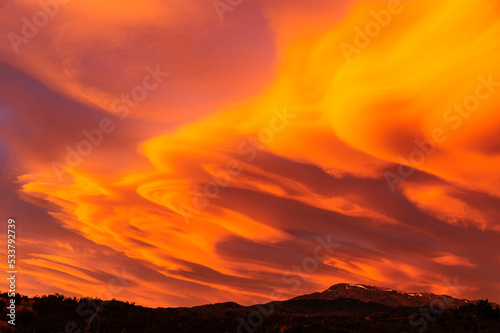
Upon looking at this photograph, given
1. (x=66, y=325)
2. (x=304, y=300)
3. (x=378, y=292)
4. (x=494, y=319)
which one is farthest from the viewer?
(x=378, y=292)

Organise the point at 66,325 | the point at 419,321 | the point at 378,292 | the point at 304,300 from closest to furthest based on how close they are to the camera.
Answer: the point at 419,321 < the point at 66,325 < the point at 304,300 < the point at 378,292

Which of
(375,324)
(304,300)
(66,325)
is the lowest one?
(66,325)

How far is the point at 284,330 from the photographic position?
102ft

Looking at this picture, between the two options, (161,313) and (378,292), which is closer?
(161,313)

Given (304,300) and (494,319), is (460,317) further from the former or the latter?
(304,300)

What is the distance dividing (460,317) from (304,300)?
56.8 metres

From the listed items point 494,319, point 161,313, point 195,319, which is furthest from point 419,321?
point 161,313

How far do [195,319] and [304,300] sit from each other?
170 feet

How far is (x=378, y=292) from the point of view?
92438mm

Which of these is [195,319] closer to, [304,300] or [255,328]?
[255,328]

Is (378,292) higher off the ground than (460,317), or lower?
higher

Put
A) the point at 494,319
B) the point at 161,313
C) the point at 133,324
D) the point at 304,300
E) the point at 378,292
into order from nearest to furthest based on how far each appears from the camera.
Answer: the point at 494,319
the point at 133,324
the point at 161,313
the point at 304,300
the point at 378,292

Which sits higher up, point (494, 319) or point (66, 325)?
point (494, 319)

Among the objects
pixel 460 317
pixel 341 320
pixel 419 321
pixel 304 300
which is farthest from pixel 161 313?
pixel 304 300
